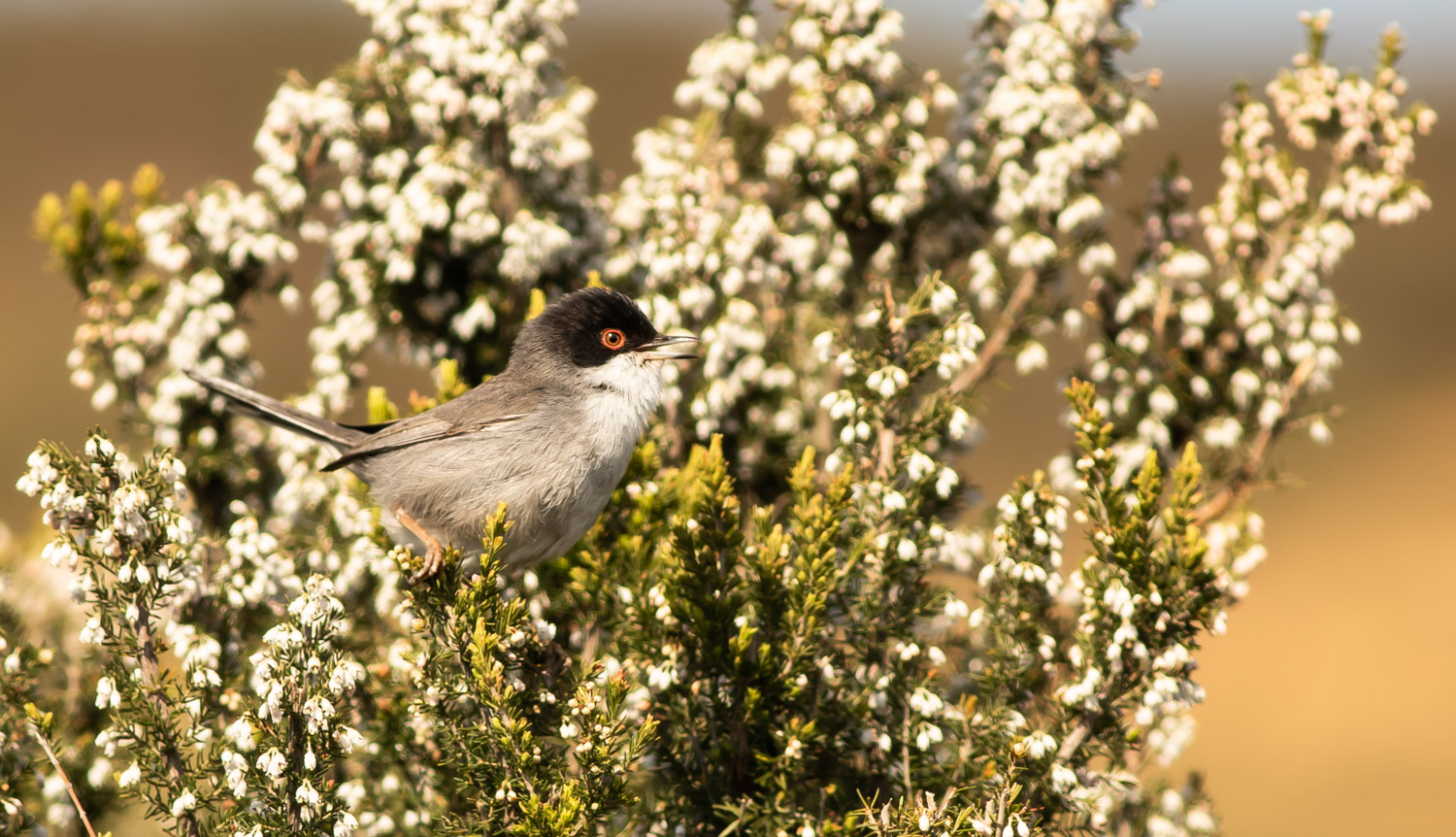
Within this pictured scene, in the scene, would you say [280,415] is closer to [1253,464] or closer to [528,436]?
[528,436]

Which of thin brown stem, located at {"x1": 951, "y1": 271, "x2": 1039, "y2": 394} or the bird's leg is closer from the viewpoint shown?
the bird's leg

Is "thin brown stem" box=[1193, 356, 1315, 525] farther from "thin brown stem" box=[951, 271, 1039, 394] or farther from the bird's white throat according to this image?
the bird's white throat

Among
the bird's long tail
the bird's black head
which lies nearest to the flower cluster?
the bird's long tail

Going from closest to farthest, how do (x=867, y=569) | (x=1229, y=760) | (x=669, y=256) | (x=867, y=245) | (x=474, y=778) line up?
(x=474, y=778)
(x=867, y=569)
(x=669, y=256)
(x=867, y=245)
(x=1229, y=760)

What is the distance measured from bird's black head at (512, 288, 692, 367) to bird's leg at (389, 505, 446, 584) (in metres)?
0.82

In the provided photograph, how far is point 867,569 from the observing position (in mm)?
3430

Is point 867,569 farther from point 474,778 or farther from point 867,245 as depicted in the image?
point 867,245

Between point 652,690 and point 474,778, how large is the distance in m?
0.71

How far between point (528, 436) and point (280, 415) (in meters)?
1.09

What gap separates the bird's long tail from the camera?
162 inches

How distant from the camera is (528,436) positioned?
399cm

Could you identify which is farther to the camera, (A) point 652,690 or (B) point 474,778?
(A) point 652,690

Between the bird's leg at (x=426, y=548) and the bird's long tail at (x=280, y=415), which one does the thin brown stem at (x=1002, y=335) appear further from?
the bird's long tail at (x=280, y=415)

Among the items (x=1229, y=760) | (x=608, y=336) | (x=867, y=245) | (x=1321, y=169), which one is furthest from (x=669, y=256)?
(x=1229, y=760)
